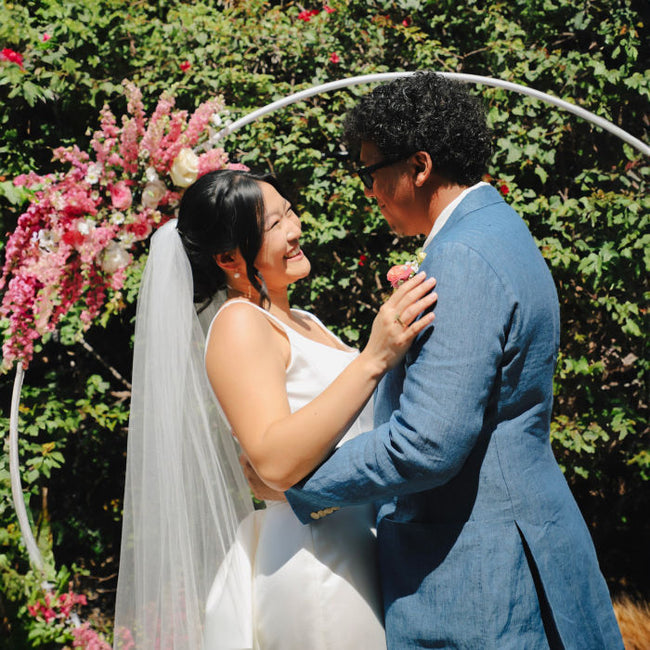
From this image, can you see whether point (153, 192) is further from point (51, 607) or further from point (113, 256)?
point (51, 607)

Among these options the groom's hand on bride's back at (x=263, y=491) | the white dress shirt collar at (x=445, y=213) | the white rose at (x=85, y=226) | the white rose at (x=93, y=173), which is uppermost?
the white rose at (x=93, y=173)

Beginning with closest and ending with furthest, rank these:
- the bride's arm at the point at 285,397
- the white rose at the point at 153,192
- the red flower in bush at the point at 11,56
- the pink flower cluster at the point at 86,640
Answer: the bride's arm at the point at 285,397 → the white rose at the point at 153,192 → the pink flower cluster at the point at 86,640 → the red flower in bush at the point at 11,56

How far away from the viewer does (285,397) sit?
69.9 inches

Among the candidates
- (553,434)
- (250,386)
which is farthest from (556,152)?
(250,386)

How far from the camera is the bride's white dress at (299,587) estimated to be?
1801 millimetres

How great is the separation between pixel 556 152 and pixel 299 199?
1.78 m

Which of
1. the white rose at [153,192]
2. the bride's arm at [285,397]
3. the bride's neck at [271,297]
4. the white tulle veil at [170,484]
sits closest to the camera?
the bride's arm at [285,397]

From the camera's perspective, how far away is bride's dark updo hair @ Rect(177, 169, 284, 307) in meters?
2.17

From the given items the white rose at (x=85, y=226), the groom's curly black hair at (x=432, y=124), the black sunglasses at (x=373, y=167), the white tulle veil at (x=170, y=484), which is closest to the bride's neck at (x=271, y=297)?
the white tulle veil at (x=170, y=484)

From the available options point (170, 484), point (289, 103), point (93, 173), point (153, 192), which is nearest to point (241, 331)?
point (170, 484)

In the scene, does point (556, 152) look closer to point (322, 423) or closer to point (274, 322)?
point (274, 322)

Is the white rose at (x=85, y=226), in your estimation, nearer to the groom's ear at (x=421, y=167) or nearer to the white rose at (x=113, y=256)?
the white rose at (x=113, y=256)

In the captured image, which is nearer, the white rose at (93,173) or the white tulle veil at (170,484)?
the white tulle veil at (170,484)

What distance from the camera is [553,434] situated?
4.23 m
